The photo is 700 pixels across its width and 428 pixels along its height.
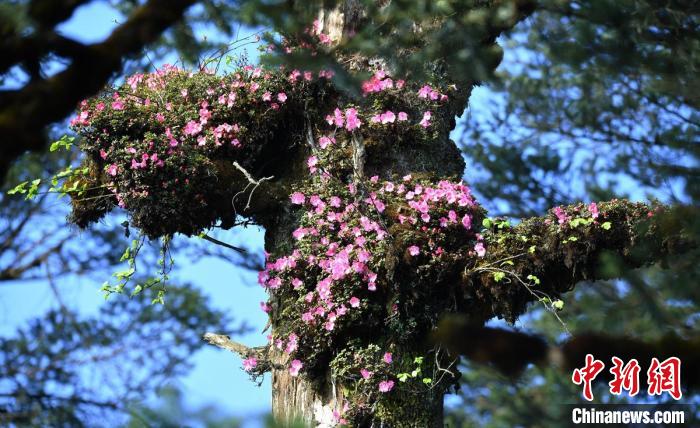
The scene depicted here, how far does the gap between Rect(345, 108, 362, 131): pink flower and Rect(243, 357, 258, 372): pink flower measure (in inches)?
59.5

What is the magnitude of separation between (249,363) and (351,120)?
1596 millimetres

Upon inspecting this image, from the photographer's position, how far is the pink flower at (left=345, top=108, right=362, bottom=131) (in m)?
5.32

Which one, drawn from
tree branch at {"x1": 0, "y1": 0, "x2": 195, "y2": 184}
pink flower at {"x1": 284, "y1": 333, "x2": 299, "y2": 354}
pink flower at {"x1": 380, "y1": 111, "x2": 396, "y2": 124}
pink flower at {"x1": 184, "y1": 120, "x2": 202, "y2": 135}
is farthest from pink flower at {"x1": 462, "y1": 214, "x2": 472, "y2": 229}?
tree branch at {"x1": 0, "y1": 0, "x2": 195, "y2": 184}

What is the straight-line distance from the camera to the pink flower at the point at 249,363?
5.27 m

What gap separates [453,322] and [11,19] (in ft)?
4.31

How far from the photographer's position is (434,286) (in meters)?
4.89

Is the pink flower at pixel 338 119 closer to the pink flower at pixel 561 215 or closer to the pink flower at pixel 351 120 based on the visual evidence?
the pink flower at pixel 351 120

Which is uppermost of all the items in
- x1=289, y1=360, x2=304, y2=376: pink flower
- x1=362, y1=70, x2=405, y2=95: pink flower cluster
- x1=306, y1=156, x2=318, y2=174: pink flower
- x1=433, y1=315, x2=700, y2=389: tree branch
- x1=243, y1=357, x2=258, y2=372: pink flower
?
x1=362, y1=70, x2=405, y2=95: pink flower cluster

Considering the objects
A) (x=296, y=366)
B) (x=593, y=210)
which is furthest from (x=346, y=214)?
(x=593, y=210)

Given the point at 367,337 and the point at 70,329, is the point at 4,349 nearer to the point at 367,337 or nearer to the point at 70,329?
the point at 70,329

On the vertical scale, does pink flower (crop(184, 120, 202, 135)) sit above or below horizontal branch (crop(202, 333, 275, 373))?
above

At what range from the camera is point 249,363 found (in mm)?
5289

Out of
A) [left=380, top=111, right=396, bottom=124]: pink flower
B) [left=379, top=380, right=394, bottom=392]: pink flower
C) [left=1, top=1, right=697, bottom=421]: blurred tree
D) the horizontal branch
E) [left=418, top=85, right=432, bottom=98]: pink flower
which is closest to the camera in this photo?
[left=1, top=1, right=697, bottom=421]: blurred tree

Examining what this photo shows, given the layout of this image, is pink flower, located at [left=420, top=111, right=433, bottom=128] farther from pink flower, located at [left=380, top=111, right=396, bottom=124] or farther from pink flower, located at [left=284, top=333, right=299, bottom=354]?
pink flower, located at [left=284, top=333, right=299, bottom=354]
